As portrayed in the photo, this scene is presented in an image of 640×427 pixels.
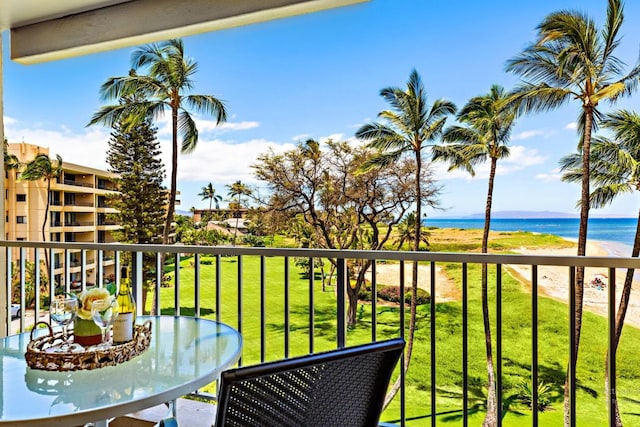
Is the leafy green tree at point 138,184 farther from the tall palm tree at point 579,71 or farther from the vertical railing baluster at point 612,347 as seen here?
the vertical railing baluster at point 612,347

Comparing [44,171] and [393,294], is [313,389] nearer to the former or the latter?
[393,294]

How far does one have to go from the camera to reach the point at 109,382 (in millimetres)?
1099

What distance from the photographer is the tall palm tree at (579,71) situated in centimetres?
898

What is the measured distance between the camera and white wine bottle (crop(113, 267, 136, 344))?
1.34m

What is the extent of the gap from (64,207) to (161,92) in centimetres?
411

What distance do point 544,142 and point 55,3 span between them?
41.0 ft

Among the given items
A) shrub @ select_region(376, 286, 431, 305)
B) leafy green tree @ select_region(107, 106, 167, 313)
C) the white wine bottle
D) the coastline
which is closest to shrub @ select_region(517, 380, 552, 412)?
the coastline

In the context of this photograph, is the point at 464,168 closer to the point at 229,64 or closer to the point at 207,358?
the point at 229,64

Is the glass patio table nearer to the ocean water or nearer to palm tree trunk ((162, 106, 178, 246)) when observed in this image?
the ocean water

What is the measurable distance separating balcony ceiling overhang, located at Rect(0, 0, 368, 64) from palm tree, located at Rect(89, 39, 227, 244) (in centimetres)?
893

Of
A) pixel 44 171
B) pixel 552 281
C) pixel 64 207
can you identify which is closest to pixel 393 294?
pixel 552 281

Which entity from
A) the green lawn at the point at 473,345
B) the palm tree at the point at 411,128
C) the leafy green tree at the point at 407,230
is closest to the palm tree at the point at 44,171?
the green lawn at the point at 473,345

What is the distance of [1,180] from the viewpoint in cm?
310

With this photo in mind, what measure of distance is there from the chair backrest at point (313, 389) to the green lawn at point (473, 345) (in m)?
10.1
